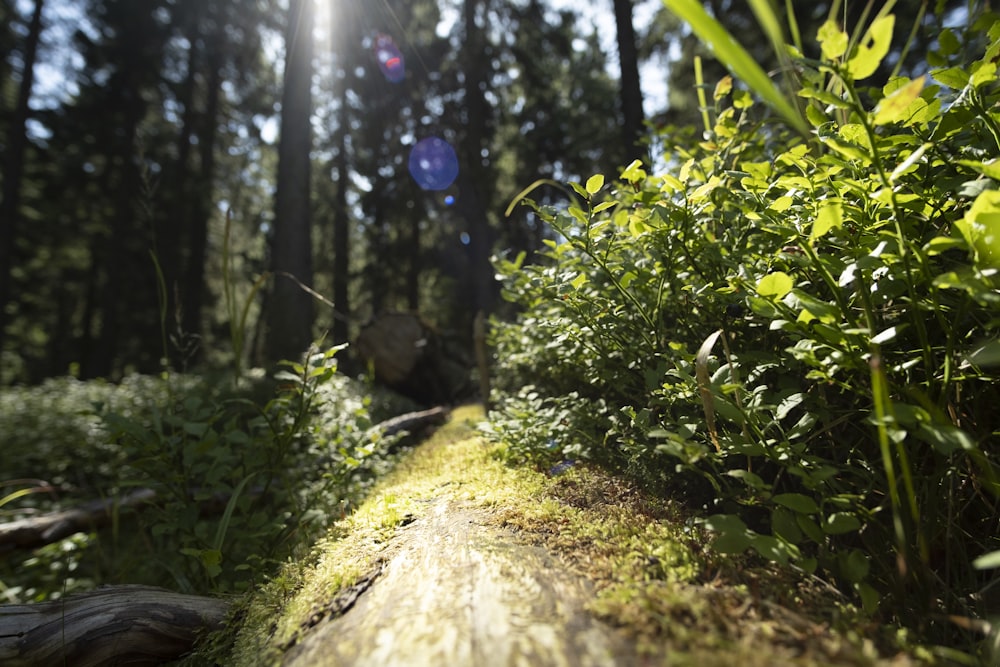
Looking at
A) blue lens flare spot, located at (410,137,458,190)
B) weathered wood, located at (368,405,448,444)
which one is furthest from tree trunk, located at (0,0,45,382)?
weathered wood, located at (368,405,448,444)

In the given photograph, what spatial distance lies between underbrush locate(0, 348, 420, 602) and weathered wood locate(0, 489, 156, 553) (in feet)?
0.28

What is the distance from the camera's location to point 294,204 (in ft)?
22.9

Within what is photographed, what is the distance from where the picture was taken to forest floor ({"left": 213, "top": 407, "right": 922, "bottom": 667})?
0.83 m

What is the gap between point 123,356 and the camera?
18.4 m

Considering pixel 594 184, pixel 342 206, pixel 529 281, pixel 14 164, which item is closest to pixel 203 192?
pixel 14 164

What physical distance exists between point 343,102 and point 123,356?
1351 centimetres

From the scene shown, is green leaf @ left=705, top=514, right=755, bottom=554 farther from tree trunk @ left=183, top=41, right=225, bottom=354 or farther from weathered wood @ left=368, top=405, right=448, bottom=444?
tree trunk @ left=183, top=41, right=225, bottom=354

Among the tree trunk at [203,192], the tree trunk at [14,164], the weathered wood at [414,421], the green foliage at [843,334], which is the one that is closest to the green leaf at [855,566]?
the green foliage at [843,334]

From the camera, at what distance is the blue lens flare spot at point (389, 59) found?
1173 centimetres

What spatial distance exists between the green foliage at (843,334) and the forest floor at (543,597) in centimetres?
12

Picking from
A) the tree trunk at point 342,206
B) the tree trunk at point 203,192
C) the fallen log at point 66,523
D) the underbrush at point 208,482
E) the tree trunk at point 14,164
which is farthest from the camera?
the tree trunk at point 203,192

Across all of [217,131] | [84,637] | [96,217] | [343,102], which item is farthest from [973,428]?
[96,217]

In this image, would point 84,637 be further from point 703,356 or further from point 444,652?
point 703,356

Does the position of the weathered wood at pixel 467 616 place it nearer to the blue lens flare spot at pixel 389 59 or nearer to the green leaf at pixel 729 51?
the green leaf at pixel 729 51
